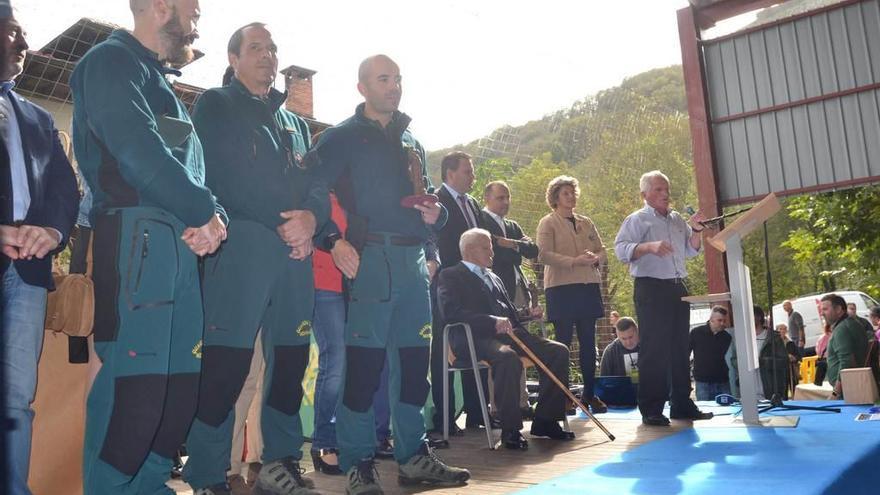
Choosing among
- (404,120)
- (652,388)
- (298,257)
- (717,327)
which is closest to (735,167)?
(717,327)

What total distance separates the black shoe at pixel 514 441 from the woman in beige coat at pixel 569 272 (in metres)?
1.31

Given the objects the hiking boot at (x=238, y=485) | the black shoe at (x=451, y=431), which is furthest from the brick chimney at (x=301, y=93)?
the hiking boot at (x=238, y=485)

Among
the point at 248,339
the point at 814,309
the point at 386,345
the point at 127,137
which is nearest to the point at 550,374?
the point at 386,345

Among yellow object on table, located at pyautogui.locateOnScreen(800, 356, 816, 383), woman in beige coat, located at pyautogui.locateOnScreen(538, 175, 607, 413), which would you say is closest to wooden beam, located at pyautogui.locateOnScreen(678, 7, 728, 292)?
yellow object on table, located at pyautogui.locateOnScreen(800, 356, 816, 383)

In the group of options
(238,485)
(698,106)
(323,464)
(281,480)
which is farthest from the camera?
(698,106)

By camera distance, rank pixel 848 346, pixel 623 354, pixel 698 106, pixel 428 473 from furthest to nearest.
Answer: pixel 698 106 → pixel 848 346 → pixel 623 354 → pixel 428 473

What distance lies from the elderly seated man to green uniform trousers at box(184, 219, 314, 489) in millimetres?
1693

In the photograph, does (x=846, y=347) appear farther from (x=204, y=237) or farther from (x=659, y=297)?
(x=204, y=237)

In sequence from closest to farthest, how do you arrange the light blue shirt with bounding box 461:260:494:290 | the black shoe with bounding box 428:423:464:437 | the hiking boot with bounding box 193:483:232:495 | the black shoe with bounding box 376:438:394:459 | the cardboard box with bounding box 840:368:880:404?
the hiking boot with bounding box 193:483:232:495
the black shoe with bounding box 376:438:394:459
the light blue shirt with bounding box 461:260:494:290
the black shoe with bounding box 428:423:464:437
the cardboard box with bounding box 840:368:880:404

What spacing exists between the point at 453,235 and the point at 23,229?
3060 mm

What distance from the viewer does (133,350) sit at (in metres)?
1.85

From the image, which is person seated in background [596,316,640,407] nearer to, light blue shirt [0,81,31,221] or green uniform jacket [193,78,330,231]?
green uniform jacket [193,78,330,231]

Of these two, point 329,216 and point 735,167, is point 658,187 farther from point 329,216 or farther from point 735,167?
point 735,167

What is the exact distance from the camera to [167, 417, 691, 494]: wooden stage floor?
9.67 ft
